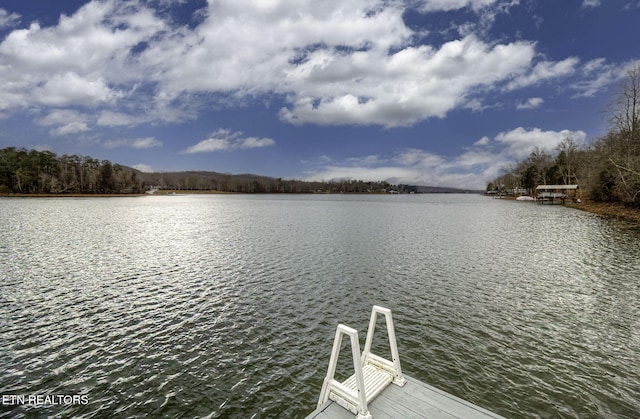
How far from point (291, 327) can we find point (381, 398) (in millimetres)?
5902

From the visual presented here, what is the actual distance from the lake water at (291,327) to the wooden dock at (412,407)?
5.77ft

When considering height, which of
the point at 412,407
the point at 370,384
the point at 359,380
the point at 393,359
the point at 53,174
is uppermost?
the point at 53,174

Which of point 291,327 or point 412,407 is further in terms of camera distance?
point 291,327

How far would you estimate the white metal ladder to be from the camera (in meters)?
5.54

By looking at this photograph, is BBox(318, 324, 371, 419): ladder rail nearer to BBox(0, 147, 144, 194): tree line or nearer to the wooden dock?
the wooden dock

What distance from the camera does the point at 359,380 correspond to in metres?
5.55

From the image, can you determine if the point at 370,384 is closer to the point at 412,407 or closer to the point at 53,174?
the point at 412,407

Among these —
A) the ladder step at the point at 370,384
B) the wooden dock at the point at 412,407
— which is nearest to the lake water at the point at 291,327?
the ladder step at the point at 370,384

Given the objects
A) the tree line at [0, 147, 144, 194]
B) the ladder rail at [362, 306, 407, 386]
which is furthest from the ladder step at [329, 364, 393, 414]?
the tree line at [0, 147, 144, 194]

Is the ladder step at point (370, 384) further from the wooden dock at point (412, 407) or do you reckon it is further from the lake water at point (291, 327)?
the lake water at point (291, 327)

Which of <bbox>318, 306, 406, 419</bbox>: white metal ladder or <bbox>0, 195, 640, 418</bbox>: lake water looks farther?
<bbox>0, 195, 640, 418</bbox>: lake water

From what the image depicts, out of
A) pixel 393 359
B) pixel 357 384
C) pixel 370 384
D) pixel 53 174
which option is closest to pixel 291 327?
pixel 370 384

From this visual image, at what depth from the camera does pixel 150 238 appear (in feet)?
103

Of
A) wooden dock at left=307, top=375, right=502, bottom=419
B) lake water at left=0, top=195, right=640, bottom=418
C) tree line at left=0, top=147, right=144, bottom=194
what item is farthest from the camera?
tree line at left=0, top=147, right=144, bottom=194
